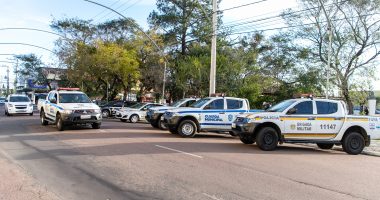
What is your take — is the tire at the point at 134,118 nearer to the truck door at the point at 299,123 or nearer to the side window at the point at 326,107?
the truck door at the point at 299,123

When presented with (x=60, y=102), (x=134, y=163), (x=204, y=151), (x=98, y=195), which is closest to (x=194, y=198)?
(x=98, y=195)

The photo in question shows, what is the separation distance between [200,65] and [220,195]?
86.4 ft

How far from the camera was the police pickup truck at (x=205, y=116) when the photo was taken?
17.1 metres

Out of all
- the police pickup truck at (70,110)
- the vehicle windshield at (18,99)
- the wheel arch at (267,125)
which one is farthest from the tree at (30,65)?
the wheel arch at (267,125)

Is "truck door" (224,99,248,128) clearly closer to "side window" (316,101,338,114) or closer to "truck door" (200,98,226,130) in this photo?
"truck door" (200,98,226,130)

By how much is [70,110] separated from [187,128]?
203 inches

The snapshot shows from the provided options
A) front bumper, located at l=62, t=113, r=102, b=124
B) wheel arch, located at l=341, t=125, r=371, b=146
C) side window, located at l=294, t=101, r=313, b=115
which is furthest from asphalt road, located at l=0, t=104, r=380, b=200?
front bumper, located at l=62, t=113, r=102, b=124

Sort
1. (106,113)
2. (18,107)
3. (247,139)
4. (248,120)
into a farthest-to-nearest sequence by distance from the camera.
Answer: (106,113), (18,107), (247,139), (248,120)

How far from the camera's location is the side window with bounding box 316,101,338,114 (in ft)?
45.8

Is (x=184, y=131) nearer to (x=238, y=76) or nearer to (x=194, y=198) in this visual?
(x=194, y=198)

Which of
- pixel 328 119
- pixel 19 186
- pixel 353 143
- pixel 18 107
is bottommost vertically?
pixel 19 186

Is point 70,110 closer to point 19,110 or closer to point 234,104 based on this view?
point 234,104

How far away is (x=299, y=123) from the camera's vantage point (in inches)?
538

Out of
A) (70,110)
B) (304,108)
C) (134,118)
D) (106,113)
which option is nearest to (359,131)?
(304,108)
